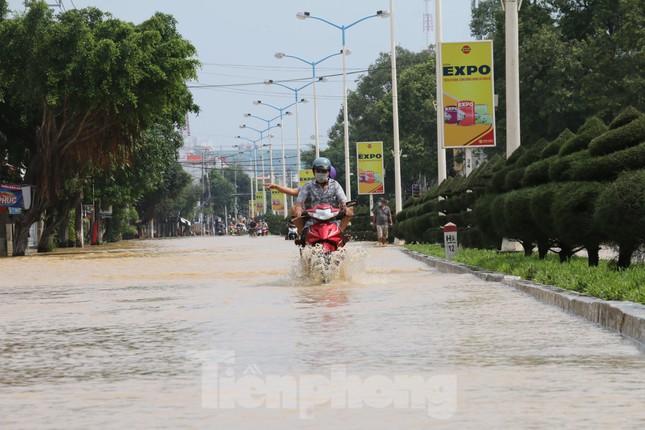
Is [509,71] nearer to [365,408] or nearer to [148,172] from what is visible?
[365,408]

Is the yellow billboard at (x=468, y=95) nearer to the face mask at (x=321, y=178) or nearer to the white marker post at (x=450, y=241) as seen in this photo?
the white marker post at (x=450, y=241)

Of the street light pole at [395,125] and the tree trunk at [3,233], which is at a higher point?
the street light pole at [395,125]

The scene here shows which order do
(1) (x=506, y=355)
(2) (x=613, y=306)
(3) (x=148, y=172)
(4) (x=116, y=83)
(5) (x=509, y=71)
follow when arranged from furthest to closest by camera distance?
(3) (x=148, y=172) → (4) (x=116, y=83) → (5) (x=509, y=71) → (2) (x=613, y=306) → (1) (x=506, y=355)

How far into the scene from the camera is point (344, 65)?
79.1 metres

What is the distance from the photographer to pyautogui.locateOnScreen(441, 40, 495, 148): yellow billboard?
3228cm

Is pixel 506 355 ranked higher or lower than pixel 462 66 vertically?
lower

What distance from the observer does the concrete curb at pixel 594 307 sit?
1106 centimetres

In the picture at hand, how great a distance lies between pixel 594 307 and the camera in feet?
42.0

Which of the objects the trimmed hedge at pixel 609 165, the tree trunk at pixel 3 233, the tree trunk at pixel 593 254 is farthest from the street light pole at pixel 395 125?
the trimmed hedge at pixel 609 165

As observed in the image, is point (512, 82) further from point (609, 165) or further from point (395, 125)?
point (395, 125)

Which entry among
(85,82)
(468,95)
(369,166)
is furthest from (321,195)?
(369,166)

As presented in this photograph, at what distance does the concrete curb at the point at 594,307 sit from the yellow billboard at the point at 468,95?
1297cm

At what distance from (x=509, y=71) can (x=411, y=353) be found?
17972 mm

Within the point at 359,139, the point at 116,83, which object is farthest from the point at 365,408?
the point at 359,139
